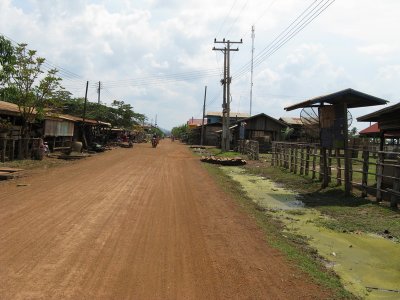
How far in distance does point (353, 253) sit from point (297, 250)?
1.00 metres

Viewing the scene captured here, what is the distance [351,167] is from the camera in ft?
47.2

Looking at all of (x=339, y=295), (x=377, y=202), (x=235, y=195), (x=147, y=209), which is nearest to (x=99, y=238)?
(x=147, y=209)

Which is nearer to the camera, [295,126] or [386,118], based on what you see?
[386,118]

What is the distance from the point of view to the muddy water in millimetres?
5953

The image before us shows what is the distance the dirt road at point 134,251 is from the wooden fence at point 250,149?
19.7 meters

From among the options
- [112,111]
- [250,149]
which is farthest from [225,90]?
[112,111]

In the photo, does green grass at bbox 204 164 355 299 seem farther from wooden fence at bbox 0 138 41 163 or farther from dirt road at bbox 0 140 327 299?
wooden fence at bbox 0 138 41 163

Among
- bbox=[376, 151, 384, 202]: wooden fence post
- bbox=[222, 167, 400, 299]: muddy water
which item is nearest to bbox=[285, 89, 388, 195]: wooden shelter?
bbox=[376, 151, 384, 202]: wooden fence post

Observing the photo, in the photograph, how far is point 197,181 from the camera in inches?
687

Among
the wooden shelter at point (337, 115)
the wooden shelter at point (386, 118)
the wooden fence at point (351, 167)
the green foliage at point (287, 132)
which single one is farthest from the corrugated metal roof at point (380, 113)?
the green foliage at point (287, 132)

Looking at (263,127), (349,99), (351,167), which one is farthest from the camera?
(263,127)

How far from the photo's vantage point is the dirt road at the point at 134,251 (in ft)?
17.1

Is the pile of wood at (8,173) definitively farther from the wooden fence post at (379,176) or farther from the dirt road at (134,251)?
the wooden fence post at (379,176)

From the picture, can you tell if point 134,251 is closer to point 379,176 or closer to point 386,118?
point 379,176
